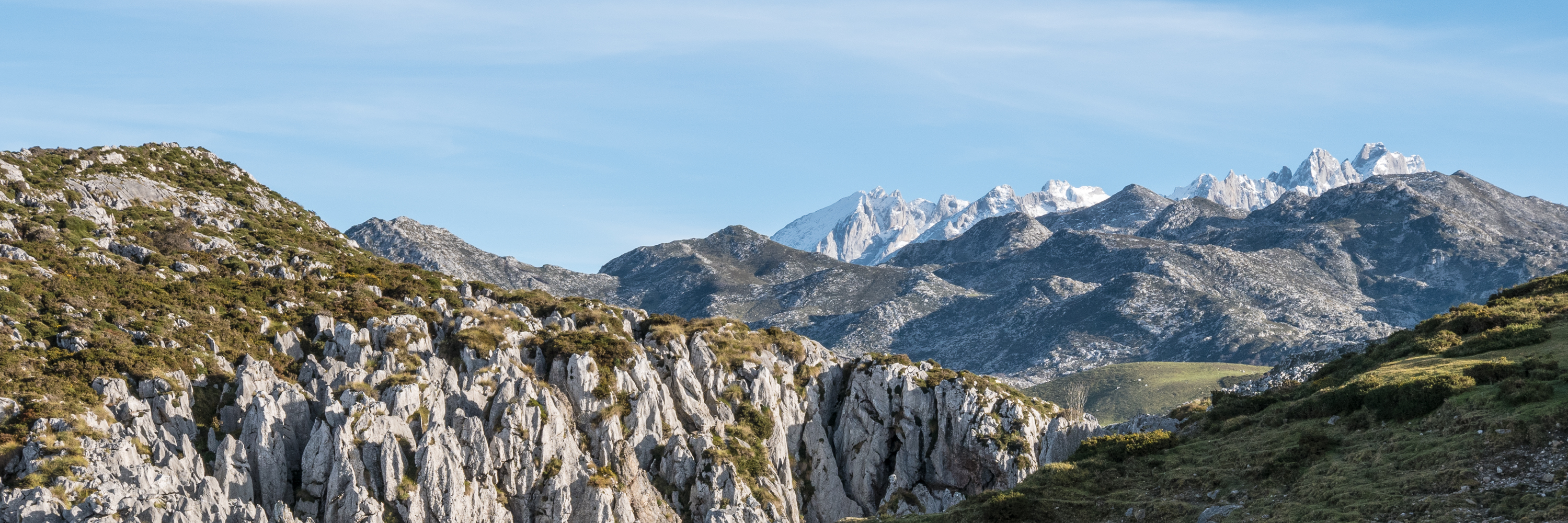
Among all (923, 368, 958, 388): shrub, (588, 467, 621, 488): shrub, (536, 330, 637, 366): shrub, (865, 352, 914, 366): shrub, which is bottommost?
(588, 467, 621, 488): shrub

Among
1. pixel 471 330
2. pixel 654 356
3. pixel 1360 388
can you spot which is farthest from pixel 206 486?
pixel 1360 388

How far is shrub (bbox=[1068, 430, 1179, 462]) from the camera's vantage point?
59.7 meters

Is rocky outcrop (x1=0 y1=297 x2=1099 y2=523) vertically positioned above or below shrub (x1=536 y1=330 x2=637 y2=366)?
below

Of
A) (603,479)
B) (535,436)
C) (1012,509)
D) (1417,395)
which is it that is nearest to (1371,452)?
(1417,395)

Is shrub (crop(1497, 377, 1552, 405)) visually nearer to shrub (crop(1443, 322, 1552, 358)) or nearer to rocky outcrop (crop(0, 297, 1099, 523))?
shrub (crop(1443, 322, 1552, 358))

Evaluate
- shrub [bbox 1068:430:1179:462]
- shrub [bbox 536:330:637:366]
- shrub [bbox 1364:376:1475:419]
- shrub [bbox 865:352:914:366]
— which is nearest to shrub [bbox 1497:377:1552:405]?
shrub [bbox 1364:376:1475:419]

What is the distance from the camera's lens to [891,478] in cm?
9569

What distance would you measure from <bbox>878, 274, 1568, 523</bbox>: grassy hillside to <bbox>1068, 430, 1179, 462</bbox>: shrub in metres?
0.11

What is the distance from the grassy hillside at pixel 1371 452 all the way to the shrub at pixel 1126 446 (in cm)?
11

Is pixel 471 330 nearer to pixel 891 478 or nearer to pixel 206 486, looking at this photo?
pixel 206 486

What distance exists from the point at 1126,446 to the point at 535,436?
45324 mm

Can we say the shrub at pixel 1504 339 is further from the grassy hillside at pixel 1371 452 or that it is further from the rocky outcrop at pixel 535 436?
the rocky outcrop at pixel 535 436

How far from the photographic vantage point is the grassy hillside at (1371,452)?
4141cm

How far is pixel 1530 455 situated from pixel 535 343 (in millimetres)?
73388
